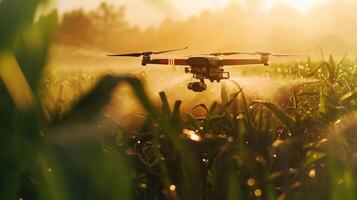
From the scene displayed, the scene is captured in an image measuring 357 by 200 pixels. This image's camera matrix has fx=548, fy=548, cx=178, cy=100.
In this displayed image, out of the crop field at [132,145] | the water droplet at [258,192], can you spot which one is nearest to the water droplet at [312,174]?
the crop field at [132,145]

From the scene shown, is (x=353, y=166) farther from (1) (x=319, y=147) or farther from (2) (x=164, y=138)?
(2) (x=164, y=138)

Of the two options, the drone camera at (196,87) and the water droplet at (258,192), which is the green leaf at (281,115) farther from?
the drone camera at (196,87)

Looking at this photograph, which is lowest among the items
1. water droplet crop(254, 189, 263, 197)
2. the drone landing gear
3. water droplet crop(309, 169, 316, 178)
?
water droplet crop(254, 189, 263, 197)

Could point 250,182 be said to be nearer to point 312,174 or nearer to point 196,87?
point 312,174

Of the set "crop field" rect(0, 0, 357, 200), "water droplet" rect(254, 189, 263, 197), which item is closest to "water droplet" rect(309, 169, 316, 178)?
"crop field" rect(0, 0, 357, 200)

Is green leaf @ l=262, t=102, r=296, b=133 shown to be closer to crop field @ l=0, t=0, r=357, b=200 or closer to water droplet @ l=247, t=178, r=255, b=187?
crop field @ l=0, t=0, r=357, b=200

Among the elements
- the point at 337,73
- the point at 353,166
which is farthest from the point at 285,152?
the point at 337,73

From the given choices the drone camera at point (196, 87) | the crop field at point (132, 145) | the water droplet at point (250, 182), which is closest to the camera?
the crop field at point (132, 145)

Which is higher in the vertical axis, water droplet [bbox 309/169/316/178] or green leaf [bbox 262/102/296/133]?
green leaf [bbox 262/102/296/133]

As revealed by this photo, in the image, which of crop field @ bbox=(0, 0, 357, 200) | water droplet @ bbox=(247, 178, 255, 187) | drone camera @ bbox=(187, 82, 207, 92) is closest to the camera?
crop field @ bbox=(0, 0, 357, 200)
